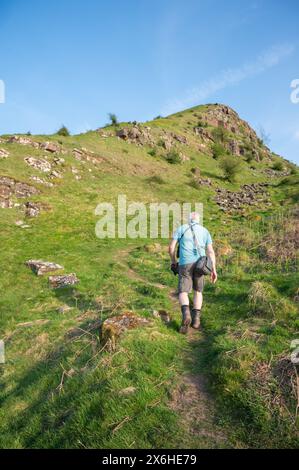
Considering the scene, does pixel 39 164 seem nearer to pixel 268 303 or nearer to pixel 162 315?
pixel 162 315

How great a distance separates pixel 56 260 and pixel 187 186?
24999mm

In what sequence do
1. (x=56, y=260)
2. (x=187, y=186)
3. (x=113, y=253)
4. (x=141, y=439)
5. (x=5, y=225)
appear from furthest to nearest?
1. (x=187, y=186)
2. (x=5, y=225)
3. (x=113, y=253)
4. (x=56, y=260)
5. (x=141, y=439)

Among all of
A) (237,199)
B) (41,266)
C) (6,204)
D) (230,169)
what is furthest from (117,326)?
(230,169)

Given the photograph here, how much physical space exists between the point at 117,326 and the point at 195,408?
2.89 m

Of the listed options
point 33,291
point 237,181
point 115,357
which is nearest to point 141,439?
point 115,357

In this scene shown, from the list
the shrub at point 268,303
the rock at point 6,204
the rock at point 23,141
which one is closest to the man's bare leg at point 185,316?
the shrub at point 268,303

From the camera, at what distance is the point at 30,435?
235 inches

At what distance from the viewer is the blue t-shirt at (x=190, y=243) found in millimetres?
8594

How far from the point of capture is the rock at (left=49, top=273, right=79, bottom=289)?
14014mm

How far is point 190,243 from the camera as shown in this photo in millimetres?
8641

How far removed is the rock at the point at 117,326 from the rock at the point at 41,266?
8407 millimetres

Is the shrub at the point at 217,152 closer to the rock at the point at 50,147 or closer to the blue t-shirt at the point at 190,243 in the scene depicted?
the rock at the point at 50,147

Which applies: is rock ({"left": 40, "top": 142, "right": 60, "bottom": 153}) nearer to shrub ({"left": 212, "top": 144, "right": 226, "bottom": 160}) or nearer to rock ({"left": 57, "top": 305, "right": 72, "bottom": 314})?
rock ({"left": 57, "top": 305, "right": 72, "bottom": 314})
